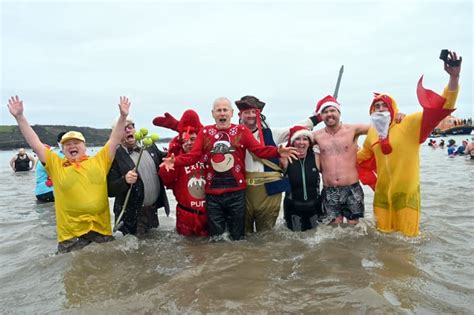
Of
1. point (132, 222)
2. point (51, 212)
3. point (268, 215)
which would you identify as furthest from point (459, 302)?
point (51, 212)

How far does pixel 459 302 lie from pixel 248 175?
2749 mm

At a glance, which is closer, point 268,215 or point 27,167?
point 268,215

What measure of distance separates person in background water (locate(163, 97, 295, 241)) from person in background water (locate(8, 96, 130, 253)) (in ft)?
2.60

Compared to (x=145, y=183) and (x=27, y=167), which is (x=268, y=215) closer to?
(x=145, y=183)

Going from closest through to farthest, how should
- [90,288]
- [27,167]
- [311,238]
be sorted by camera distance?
[90,288] < [311,238] < [27,167]

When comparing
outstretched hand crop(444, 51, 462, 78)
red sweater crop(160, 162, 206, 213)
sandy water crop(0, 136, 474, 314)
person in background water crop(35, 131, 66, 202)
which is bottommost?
sandy water crop(0, 136, 474, 314)

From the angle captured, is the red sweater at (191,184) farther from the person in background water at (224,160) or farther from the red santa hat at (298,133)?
the red santa hat at (298,133)

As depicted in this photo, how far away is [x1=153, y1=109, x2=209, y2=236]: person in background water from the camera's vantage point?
5.12 metres

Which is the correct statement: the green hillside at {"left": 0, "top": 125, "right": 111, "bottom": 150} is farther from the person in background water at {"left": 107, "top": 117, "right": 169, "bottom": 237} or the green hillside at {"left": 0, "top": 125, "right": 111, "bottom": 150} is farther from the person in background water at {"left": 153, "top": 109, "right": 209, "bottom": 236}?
the person in background water at {"left": 153, "top": 109, "right": 209, "bottom": 236}

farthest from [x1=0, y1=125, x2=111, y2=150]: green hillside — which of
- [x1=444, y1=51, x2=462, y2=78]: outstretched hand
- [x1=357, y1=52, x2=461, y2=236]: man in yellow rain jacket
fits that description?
[x1=444, y1=51, x2=462, y2=78]: outstretched hand

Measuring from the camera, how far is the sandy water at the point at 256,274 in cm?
322

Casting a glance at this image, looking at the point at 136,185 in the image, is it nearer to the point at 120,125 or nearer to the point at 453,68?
the point at 120,125

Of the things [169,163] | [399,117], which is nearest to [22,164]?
[169,163]

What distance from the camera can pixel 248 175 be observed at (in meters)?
5.09
